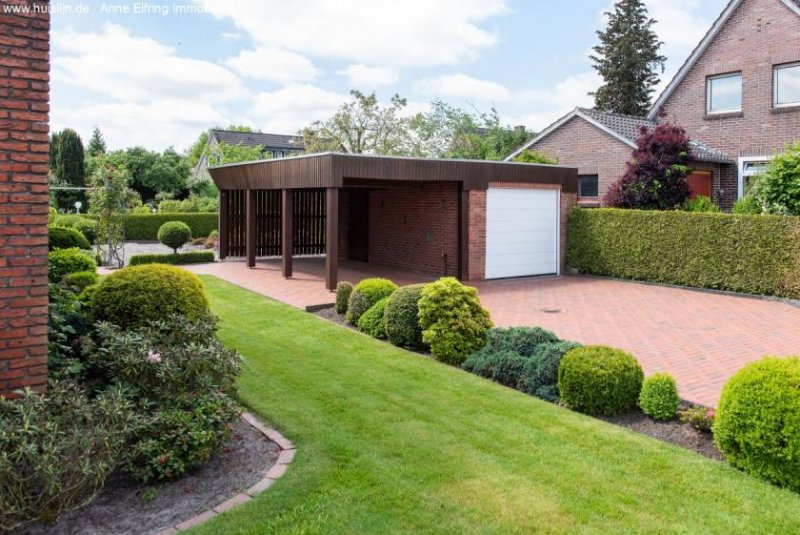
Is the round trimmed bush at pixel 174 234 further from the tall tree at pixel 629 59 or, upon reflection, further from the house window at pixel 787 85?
the tall tree at pixel 629 59

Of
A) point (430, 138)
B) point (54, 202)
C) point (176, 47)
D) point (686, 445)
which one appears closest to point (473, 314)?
point (686, 445)

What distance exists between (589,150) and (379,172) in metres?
10.8

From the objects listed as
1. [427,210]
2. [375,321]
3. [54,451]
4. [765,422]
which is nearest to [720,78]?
[427,210]

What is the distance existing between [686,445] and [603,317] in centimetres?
592

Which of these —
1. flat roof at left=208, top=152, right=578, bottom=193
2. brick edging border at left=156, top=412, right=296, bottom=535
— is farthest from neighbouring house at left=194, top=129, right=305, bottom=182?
brick edging border at left=156, top=412, right=296, bottom=535

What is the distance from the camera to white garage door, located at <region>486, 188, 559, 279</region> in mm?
16219

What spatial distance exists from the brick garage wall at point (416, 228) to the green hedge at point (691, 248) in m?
3.61

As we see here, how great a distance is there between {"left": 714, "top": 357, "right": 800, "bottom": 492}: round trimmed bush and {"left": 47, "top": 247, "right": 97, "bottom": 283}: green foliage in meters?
9.29

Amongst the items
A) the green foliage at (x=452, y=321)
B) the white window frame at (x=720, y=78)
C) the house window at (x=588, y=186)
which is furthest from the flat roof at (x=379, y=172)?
the white window frame at (x=720, y=78)

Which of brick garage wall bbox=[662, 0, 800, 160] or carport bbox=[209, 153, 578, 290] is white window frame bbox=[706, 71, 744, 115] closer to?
brick garage wall bbox=[662, 0, 800, 160]

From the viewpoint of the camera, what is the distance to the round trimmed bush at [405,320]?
869 centimetres

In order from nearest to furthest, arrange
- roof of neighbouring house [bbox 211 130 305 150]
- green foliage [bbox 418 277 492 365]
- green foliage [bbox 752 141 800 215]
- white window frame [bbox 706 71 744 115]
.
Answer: green foliage [bbox 418 277 492 365], green foliage [bbox 752 141 800 215], white window frame [bbox 706 71 744 115], roof of neighbouring house [bbox 211 130 305 150]

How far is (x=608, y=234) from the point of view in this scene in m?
16.5

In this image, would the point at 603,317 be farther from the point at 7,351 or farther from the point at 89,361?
the point at 7,351
